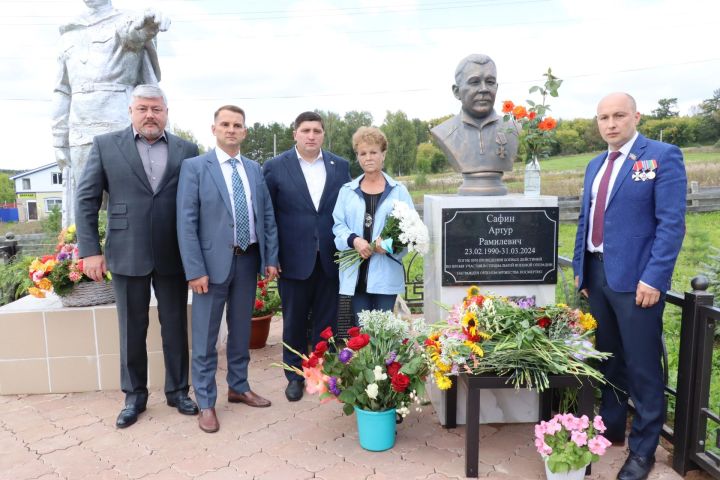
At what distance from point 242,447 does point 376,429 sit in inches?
29.3

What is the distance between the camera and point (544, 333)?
2.65 m

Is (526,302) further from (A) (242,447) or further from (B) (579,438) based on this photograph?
(A) (242,447)

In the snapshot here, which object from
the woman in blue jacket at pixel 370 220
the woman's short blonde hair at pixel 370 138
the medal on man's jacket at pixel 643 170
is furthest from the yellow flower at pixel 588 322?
the woman's short blonde hair at pixel 370 138

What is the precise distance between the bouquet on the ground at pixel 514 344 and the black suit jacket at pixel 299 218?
1041 millimetres

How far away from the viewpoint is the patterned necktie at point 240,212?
124 inches

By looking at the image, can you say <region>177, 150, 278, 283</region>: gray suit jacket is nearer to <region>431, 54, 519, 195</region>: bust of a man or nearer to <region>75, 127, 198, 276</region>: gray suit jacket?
<region>75, 127, 198, 276</region>: gray suit jacket

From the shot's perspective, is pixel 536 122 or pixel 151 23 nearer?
pixel 536 122

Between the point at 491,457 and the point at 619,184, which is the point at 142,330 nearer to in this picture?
the point at 491,457

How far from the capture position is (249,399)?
3459 millimetres

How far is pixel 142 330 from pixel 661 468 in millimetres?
2920

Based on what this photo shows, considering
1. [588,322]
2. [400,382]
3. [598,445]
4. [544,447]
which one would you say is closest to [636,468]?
[598,445]

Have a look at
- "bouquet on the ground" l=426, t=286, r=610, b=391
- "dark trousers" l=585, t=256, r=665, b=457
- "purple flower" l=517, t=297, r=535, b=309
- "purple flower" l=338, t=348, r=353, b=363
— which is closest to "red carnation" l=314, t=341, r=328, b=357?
"purple flower" l=338, t=348, r=353, b=363

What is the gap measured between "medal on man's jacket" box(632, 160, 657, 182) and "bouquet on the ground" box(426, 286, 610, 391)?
2.39ft

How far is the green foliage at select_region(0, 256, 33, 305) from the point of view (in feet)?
16.0
